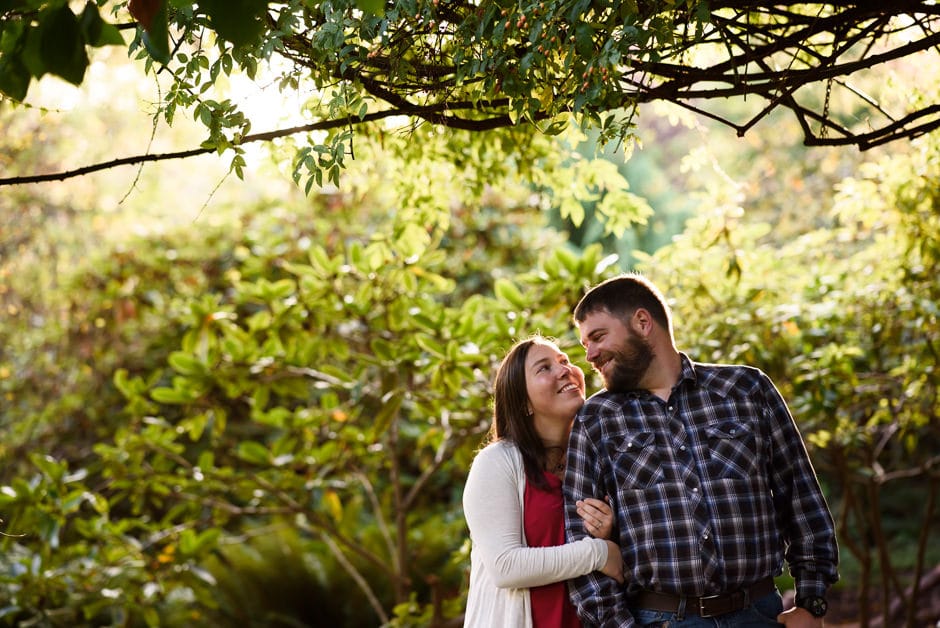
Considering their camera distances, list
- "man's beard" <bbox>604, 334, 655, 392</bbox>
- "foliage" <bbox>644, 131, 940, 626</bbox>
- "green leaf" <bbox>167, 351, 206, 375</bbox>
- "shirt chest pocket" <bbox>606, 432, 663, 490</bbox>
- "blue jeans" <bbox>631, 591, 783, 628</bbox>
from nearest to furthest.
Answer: "blue jeans" <bbox>631, 591, 783, 628</bbox>, "shirt chest pocket" <bbox>606, 432, 663, 490</bbox>, "man's beard" <bbox>604, 334, 655, 392</bbox>, "foliage" <bbox>644, 131, 940, 626</bbox>, "green leaf" <bbox>167, 351, 206, 375</bbox>

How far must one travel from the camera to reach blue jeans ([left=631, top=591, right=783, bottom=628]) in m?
2.43

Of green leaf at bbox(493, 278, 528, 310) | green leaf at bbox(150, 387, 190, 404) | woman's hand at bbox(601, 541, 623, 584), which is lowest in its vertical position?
woman's hand at bbox(601, 541, 623, 584)

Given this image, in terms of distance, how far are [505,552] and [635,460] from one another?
0.41 m

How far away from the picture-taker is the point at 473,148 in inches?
150

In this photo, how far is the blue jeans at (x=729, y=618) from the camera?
95.6 inches

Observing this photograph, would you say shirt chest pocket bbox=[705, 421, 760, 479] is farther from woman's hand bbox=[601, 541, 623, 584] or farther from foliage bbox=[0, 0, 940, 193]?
foliage bbox=[0, 0, 940, 193]

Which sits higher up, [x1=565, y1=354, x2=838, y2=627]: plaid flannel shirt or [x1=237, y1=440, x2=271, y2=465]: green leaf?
[x1=237, y1=440, x2=271, y2=465]: green leaf

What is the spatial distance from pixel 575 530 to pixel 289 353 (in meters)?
2.22

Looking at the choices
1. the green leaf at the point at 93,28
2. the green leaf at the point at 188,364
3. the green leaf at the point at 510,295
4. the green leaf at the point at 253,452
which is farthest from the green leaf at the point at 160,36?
the green leaf at the point at 253,452

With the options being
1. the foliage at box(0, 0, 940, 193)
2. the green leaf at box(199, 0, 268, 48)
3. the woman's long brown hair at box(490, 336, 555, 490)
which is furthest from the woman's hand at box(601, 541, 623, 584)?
the green leaf at box(199, 0, 268, 48)

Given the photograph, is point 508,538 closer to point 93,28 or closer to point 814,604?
point 814,604

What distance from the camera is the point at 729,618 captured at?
245 centimetres

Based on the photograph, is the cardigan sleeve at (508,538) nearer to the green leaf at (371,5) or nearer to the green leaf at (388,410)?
the green leaf at (371,5)

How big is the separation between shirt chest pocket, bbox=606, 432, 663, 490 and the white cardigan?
0.18 meters
